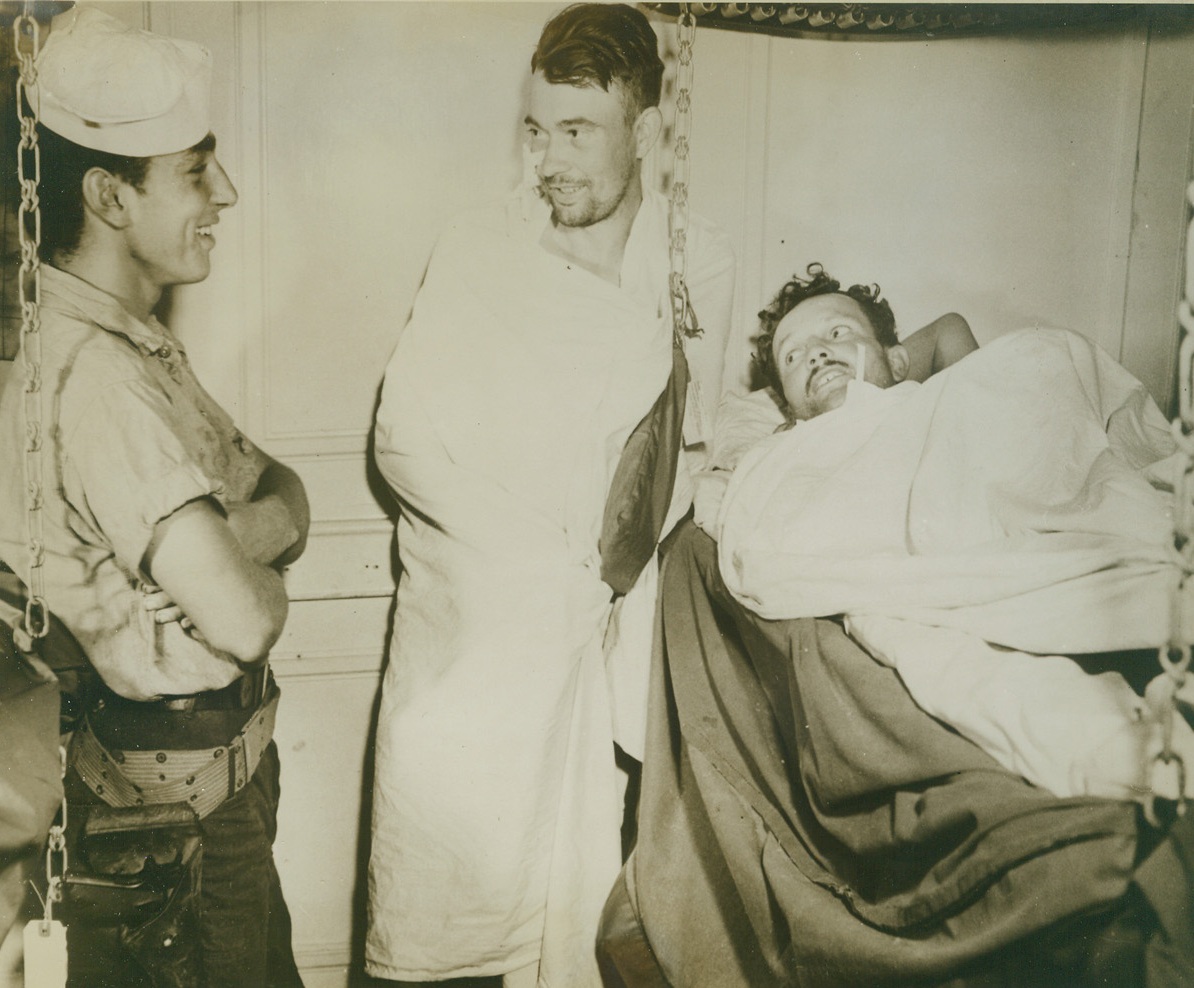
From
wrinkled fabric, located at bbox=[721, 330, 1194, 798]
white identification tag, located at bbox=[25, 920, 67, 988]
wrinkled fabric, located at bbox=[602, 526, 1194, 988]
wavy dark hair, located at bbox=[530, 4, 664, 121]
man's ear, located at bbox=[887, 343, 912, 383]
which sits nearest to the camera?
wrinkled fabric, located at bbox=[602, 526, 1194, 988]

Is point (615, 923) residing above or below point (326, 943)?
above

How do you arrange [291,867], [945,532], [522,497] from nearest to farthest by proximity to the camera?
[945,532]
[522,497]
[291,867]

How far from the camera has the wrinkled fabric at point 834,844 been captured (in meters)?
0.92

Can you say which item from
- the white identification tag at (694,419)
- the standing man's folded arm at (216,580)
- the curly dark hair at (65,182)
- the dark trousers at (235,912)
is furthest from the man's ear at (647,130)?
the dark trousers at (235,912)

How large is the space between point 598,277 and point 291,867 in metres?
1.06

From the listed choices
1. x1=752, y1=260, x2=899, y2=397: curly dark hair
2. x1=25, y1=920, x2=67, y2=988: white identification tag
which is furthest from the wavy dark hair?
x1=25, y1=920, x2=67, y2=988: white identification tag

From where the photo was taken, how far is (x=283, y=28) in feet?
4.86

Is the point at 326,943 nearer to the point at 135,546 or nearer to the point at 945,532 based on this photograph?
the point at 135,546

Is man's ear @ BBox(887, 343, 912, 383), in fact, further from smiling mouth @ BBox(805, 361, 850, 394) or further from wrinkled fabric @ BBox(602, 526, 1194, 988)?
wrinkled fabric @ BBox(602, 526, 1194, 988)

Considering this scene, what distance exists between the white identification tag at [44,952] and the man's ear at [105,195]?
3.22ft

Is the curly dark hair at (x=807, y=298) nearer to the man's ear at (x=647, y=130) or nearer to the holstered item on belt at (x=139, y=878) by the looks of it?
the man's ear at (x=647, y=130)

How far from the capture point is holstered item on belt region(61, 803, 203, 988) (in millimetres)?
1370

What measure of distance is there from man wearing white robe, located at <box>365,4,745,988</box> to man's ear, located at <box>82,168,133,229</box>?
0.43m

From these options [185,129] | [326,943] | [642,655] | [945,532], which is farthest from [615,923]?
[185,129]
